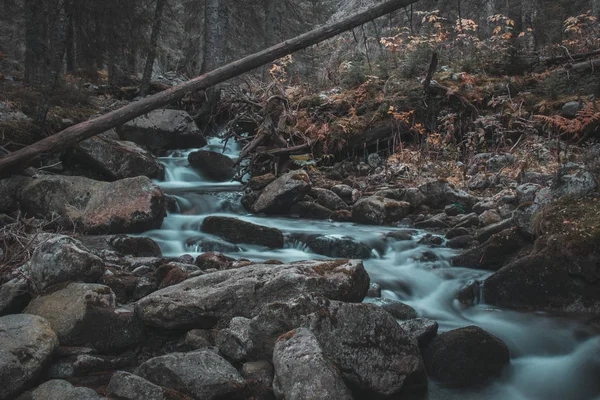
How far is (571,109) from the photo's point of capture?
31.7ft

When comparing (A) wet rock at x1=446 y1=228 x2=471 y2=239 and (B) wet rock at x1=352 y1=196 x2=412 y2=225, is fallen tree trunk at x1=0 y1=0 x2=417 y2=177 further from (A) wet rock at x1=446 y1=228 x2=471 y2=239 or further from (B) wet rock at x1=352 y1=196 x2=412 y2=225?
(A) wet rock at x1=446 y1=228 x2=471 y2=239

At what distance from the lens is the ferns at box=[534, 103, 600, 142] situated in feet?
28.6

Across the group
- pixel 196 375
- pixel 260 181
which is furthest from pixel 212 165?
pixel 196 375

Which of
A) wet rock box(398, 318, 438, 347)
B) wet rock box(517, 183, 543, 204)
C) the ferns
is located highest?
the ferns

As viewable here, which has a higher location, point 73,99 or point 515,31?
point 515,31

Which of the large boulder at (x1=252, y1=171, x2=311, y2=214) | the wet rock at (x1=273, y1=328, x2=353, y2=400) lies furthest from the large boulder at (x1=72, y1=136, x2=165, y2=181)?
the wet rock at (x1=273, y1=328, x2=353, y2=400)

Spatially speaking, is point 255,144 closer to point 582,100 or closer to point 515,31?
point 582,100

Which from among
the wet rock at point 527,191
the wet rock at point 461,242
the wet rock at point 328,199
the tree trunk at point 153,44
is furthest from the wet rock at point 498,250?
the tree trunk at point 153,44

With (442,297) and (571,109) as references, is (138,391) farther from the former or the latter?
(571,109)

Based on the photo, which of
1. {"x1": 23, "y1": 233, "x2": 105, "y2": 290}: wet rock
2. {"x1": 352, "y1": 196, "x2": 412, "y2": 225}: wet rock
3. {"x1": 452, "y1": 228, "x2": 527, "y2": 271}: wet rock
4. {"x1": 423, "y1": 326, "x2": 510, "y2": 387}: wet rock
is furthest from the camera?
{"x1": 352, "y1": 196, "x2": 412, "y2": 225}: wet rock

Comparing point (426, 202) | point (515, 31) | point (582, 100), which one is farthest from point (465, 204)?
point (515, 31)

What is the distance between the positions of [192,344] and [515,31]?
50.5 feet

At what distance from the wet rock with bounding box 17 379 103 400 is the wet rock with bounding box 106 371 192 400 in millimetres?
119

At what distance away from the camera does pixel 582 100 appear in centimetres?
957
